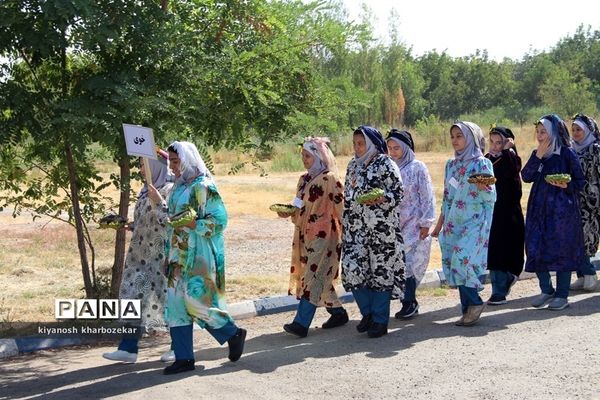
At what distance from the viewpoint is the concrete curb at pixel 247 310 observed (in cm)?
786

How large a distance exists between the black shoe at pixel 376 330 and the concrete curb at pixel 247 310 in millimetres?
1836

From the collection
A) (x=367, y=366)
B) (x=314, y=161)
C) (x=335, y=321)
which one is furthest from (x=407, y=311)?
(x=367, y=366)

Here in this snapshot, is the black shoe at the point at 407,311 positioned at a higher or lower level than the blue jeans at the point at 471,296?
lower

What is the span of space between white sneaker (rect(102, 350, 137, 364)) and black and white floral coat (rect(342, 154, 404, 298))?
6.13 ft

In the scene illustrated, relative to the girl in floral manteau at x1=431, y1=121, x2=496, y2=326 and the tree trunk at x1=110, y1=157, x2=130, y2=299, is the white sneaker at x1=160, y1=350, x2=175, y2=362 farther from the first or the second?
the girl in floral manteau at x1=431, y1=121, x2=496, y2=326

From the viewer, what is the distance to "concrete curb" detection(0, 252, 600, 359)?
786cm

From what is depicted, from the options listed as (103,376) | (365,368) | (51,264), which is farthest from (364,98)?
(51,264)

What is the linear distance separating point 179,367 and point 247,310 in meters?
2.57

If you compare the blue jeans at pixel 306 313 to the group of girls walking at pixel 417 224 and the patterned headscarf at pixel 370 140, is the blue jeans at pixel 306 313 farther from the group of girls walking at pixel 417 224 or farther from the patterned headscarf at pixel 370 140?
the patterned headscarf at pixel 370 140

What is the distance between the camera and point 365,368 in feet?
22.0

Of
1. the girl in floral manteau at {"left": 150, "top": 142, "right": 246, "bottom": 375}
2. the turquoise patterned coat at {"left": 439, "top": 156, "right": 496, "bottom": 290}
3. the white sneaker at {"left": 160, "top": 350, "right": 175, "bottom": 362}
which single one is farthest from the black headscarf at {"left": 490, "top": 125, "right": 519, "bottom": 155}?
the white sneaker at {"left": 160, "top": 350, "right": 175, "bottom": 362}

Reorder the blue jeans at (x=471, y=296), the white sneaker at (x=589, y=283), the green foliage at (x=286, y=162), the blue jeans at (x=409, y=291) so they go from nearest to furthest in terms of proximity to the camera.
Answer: the blue jeans at (x=471, y=296) → the blue jeans at (x=409, y=291) → the white sneaker at (x=589, y=283) → the green foliage at (x=286, y=162)

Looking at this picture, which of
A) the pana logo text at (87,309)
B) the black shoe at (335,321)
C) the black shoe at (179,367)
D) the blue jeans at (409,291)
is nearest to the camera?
the black shoe at (179,367)

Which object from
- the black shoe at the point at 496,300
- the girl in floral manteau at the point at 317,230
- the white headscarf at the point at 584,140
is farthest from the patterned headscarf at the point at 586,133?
the girl in floral manteau at the point at 317,230
